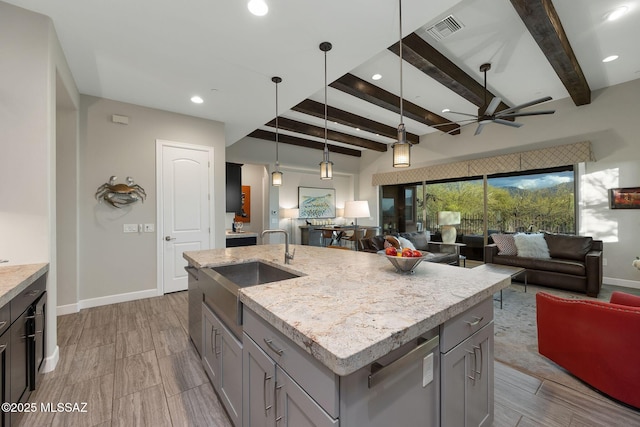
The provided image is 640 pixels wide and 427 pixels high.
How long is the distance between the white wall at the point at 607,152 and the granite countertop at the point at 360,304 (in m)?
4.76

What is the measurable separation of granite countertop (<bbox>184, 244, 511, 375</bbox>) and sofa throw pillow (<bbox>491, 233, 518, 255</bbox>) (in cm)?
382

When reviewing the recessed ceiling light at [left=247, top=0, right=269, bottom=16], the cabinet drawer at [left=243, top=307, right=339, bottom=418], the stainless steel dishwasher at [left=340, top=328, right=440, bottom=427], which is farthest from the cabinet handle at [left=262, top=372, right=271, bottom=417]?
the recessed ceiling light at [left=247, top=0, right=269, bottom=16]

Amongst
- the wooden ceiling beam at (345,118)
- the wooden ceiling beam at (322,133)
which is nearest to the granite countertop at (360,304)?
the wooden ceiling beam at (345,118)

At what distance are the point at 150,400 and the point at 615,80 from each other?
7.07 metres

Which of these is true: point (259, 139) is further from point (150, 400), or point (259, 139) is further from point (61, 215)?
point (150, 400)

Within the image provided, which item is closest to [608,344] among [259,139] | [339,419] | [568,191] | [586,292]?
[339,419]

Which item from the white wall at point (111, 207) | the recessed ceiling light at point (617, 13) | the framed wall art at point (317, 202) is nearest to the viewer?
the recessed ceiling light at point (617, 13)

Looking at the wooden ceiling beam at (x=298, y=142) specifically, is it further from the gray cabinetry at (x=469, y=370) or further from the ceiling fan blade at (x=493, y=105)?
the gray cabinetry at (x=469, y=370)

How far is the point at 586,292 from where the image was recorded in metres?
3.80

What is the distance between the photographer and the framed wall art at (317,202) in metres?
7.59

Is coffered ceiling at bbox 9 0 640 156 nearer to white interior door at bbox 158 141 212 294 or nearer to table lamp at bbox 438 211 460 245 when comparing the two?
white interior door at bbox 158 141 212 294

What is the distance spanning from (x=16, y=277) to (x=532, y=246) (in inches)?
241

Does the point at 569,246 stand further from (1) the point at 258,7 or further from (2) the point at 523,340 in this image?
(1) the point at 258,7

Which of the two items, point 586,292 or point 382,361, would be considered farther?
point 586,292
